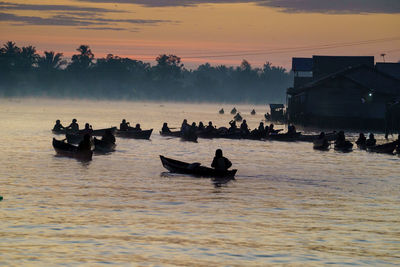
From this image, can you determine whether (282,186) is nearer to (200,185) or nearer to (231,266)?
(200,185)

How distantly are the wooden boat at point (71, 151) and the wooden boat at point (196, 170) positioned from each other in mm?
6461

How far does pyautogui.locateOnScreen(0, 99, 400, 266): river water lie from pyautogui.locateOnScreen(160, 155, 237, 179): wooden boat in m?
0.37

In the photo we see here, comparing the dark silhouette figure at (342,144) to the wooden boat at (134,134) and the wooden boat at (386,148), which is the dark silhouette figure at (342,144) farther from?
the wooden boat at (134,134)

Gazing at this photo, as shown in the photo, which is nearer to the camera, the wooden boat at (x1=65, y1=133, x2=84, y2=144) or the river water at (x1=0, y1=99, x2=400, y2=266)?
the river water at (x1=0, y1=99, x2=400, y2=266)

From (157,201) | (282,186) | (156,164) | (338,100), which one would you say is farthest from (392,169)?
(338,100)

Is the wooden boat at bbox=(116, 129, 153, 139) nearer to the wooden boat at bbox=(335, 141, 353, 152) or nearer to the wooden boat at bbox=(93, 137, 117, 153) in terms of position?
the wooden boat at bbox=(93, 137, 117, 153)

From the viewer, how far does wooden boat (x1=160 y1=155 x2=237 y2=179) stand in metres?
28.7

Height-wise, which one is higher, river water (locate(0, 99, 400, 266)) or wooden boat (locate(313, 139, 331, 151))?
wooden boat (locate(313, 139, 331, 151))

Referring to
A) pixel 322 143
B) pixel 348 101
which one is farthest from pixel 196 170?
pixel 348 101

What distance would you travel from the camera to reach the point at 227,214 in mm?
20656

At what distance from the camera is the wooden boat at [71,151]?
36.3 metres

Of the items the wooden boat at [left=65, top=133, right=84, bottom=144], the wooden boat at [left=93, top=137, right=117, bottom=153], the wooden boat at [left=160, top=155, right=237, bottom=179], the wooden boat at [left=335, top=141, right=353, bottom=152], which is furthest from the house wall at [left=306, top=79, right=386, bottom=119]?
the wooden boat at [left=160, top=155, right=237, bottom=179]

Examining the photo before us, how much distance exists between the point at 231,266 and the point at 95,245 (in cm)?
353

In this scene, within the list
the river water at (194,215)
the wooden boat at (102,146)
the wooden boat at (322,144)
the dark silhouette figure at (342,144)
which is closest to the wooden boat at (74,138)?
the wooden boat at (102,146)
